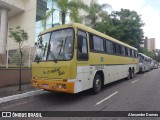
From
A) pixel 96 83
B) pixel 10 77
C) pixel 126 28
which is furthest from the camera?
pixel 126 28

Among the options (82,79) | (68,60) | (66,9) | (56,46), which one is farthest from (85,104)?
(66,9)

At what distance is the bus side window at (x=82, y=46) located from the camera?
25.6 feet

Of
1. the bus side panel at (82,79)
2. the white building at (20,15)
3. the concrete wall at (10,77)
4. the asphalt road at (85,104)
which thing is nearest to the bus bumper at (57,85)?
the bus side panel at (82,79)

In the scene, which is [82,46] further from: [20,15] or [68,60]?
[20,15]

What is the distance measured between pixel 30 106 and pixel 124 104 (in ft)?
11.7

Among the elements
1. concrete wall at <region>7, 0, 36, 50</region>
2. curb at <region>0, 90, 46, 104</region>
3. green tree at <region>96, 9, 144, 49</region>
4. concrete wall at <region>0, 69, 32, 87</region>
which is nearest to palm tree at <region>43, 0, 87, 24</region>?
concrete wall at <region>0, 69, 32, 87</region>

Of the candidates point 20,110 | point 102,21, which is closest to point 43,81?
point 20,110

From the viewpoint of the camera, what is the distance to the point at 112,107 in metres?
7.02

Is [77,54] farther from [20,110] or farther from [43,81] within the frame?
[20,110]

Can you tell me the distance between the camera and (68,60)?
7.46 meters

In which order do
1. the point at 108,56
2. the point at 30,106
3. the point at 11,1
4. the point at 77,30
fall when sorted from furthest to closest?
the point at 11,1, the point at 108,56, the point at 77,30, the point at 30,106

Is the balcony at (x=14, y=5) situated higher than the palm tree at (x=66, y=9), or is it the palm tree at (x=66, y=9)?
the balcony at (x=14, y=5)

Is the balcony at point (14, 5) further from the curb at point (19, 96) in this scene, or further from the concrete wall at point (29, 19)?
the curb at point (19, 96)

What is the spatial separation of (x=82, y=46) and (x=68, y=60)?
1016 mm
